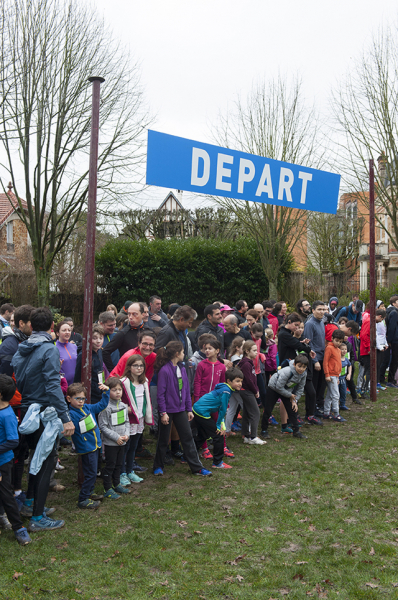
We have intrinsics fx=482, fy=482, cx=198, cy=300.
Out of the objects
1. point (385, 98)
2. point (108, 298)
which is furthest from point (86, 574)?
point (385, 98)

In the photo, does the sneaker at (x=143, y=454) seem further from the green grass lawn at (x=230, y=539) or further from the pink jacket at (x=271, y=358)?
the pink jacket at (x=271, y=358)

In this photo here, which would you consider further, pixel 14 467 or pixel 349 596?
pixel 14 467

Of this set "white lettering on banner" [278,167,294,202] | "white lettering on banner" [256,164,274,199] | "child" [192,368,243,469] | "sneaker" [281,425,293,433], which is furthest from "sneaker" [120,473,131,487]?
"white lettering on banner" [278,167,294,202]

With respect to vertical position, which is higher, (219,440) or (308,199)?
(308,199)

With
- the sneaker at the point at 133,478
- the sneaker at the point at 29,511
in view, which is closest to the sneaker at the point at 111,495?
the sneaker at the point at 133,478

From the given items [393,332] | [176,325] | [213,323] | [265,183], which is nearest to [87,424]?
[176,325]

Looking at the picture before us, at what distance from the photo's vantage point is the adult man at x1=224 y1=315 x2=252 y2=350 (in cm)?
785

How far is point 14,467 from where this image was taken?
4.85 metres

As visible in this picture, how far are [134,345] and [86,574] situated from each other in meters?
3.05

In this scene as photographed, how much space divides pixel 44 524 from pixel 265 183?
220 inches

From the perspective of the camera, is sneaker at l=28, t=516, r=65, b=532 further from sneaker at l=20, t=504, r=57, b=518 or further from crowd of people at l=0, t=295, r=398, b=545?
sneaker at l=20, t=504, r=57, b=518

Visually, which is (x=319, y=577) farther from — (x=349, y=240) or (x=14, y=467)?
(x=349, y=240)

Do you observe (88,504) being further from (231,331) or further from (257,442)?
(231,331)

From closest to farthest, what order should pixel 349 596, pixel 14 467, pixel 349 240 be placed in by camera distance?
pixel 349 596
pixel 14 467
pixel 349 240
